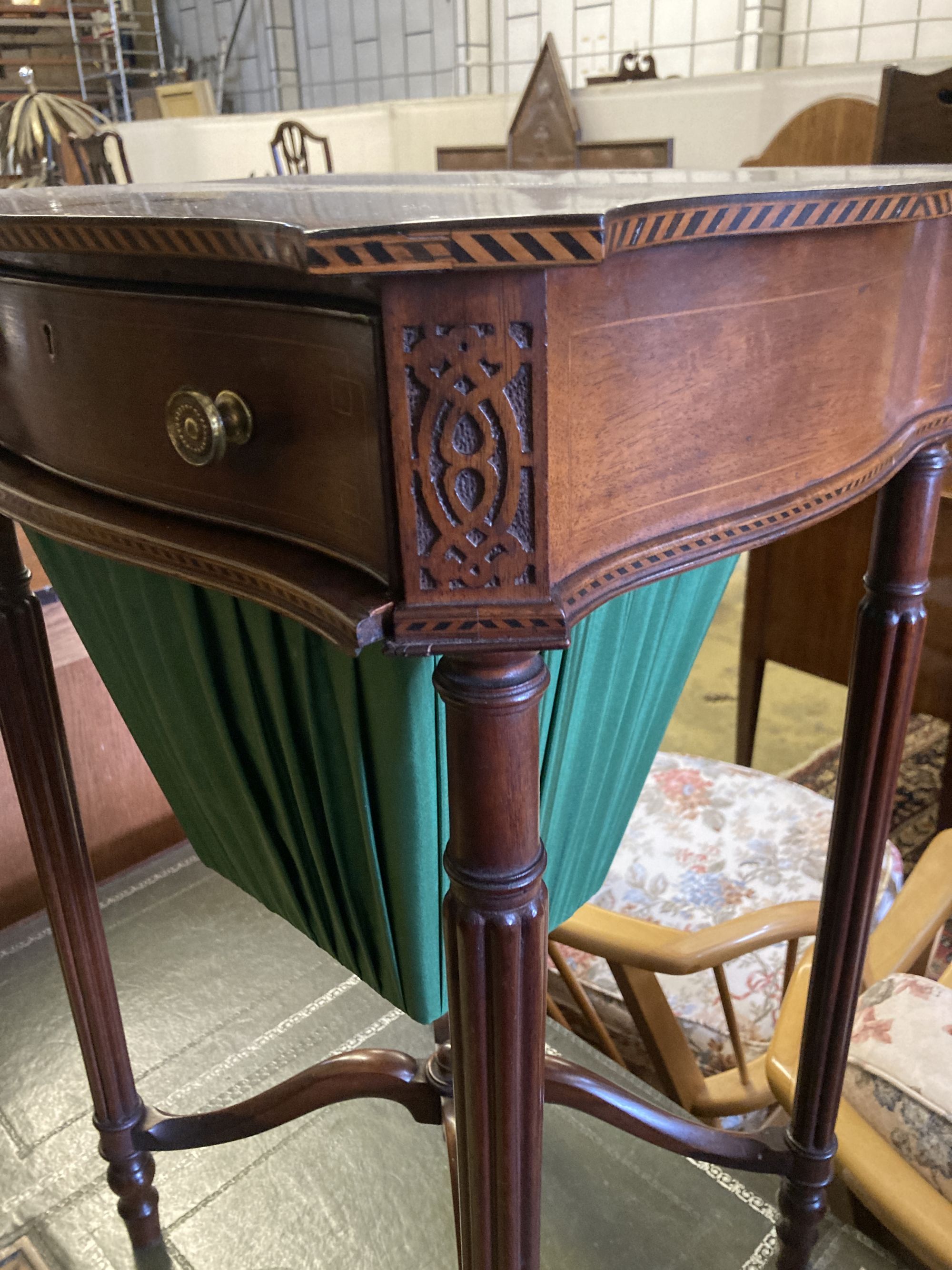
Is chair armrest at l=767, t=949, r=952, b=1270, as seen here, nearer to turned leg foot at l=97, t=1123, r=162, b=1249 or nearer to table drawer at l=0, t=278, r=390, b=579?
turned leg foot at l=97, t=1123, r=162, b=1249

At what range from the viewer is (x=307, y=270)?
266 millimetres

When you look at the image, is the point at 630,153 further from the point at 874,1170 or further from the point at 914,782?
the point at 874,1170

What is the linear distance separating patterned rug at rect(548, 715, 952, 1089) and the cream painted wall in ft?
3.98

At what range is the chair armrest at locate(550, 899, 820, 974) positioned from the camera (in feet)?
2.76

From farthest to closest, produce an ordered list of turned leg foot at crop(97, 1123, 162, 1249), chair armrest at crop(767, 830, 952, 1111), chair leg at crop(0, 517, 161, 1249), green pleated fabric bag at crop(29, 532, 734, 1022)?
chair armrest at crop(767, 830, 952, 1111) → turned leg foot at crop(97, 1123, 162, 1249) → chair leg at crop(0, 517, 161, 1249) → green pleated fabric bag at crop(29, 532, 734, 1022)

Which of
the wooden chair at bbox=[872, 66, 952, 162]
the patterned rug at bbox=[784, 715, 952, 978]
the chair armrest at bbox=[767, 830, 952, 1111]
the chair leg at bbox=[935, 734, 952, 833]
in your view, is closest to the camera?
the chair armrest at bbox=[767, 830, 952, 1111]

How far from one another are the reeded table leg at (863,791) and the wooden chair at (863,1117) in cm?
3

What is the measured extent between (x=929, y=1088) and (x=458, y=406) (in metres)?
0.65

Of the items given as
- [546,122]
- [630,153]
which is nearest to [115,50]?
[546,122]

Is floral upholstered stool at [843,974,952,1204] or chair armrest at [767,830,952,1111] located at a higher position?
floral upholstered stool at [843,974,952,1204]

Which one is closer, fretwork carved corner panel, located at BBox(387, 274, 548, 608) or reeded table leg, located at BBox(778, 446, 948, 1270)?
fretwork carved corner panel, located at BBox(387, 274, 548, 608)

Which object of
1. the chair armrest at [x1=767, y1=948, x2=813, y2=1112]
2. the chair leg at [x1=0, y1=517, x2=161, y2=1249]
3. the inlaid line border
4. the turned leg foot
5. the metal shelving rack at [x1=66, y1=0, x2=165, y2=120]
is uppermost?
the metal shelving rack at [x1=66, y1=0, x2=165, y2=120]

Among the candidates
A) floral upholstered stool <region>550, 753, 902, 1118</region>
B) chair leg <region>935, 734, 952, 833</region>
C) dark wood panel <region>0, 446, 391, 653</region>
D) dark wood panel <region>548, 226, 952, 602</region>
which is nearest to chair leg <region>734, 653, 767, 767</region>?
chair leg <region>935, 734, 952, 833</region>

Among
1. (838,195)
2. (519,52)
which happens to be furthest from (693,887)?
(519,52)
